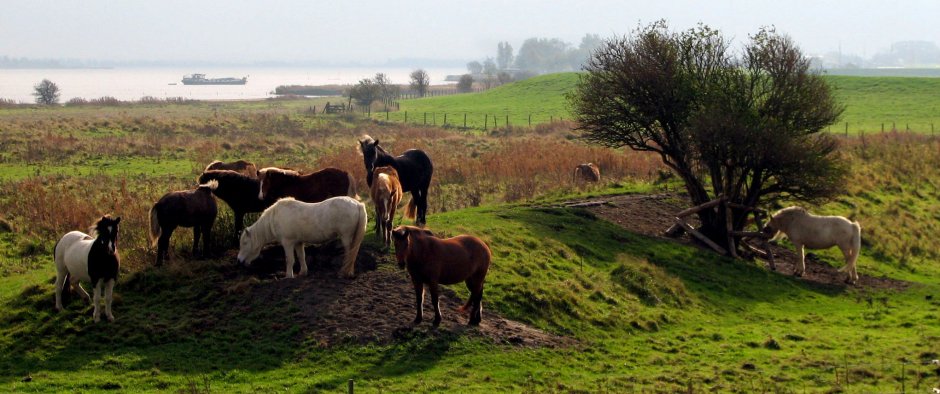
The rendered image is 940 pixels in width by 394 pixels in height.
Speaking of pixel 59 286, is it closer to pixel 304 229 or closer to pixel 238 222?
pixel 238 222

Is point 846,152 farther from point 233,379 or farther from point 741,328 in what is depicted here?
point 233,379

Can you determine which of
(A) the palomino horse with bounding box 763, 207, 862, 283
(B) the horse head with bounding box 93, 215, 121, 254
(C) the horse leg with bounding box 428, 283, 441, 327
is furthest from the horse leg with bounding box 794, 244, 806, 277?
(B) the horse head with bounding box 93, 215, 121, 254

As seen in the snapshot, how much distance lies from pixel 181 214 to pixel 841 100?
217 ft

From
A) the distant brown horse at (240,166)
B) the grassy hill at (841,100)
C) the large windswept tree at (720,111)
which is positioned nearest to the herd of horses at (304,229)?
the distant brown horse at (240,166)

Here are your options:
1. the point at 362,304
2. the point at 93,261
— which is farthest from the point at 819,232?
the point at 93,261

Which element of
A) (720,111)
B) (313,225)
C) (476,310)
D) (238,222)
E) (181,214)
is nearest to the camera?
(476,310)

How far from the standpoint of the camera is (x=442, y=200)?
28.6 metres

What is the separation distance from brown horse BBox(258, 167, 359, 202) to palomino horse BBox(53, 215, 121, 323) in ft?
12.4

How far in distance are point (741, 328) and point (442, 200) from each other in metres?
12.4

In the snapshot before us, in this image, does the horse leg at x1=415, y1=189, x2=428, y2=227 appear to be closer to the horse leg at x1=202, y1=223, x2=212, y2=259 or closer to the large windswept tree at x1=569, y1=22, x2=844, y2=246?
the horse leg at x1=202, y1=223, x2=212, y2=259

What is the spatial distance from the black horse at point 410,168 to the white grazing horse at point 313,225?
12.7 ft

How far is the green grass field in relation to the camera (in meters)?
13.5

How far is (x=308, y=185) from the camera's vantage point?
18.5 metres

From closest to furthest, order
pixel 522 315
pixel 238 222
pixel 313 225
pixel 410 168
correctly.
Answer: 1. pixel 313 225
2. pixel 522 315
3. pixel 238 222
4. pixel 410 168
